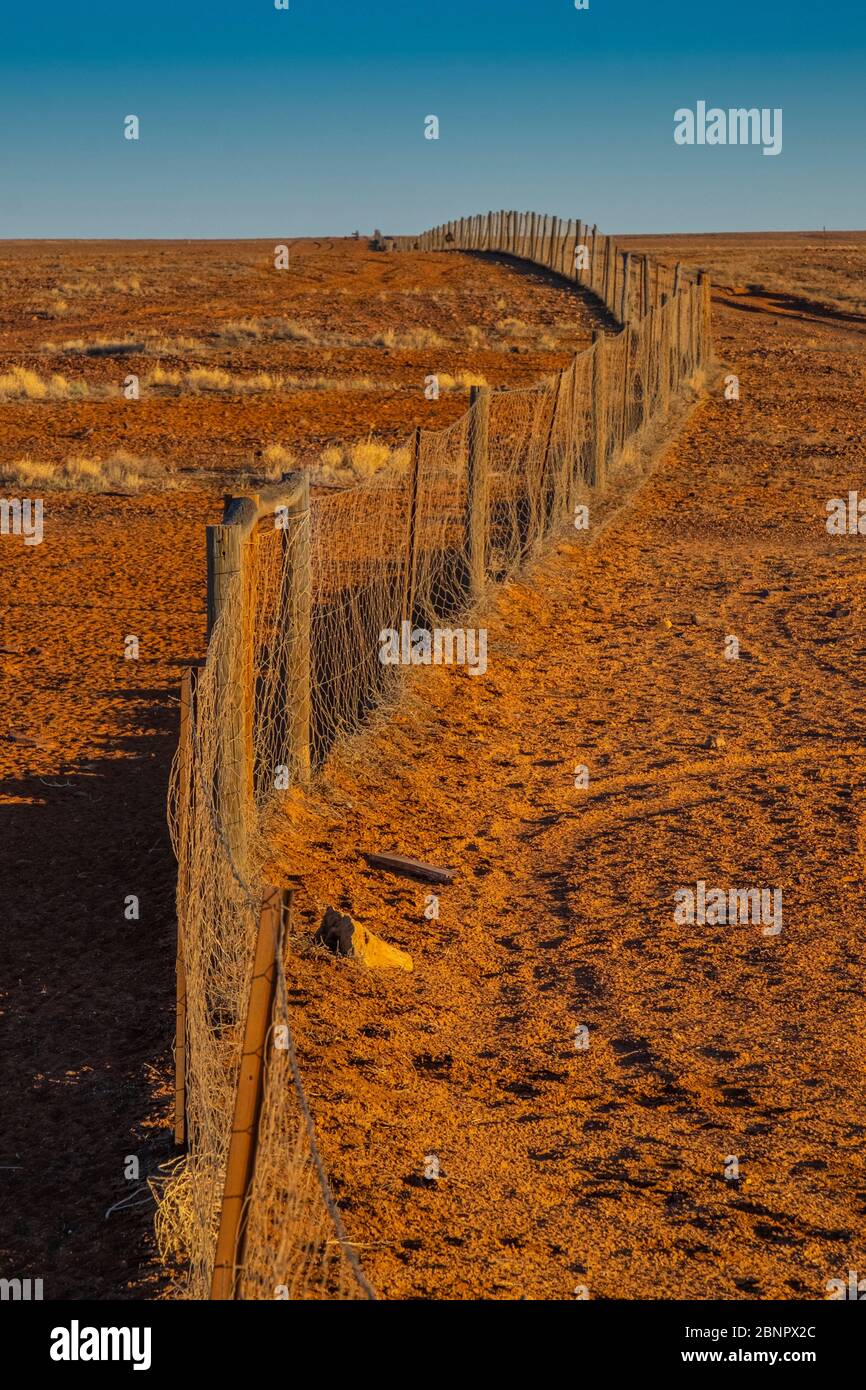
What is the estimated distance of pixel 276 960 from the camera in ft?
9.43

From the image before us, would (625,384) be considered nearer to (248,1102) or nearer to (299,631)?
(299,631)

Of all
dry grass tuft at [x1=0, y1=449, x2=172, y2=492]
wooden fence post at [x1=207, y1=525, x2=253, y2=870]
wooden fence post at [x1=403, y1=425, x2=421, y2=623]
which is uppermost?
dry grass tuft at [x1=0, y1=449, x2=172, y2=492]

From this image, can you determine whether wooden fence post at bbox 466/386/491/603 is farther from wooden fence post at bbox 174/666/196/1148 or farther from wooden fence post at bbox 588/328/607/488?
wooden fence post at bbox 174/666/196/1148

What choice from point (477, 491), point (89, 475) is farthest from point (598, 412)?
point (89, 475)

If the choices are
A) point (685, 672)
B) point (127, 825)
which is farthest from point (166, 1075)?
point (685, 672)

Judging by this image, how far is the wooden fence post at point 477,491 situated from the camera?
10.5 meters

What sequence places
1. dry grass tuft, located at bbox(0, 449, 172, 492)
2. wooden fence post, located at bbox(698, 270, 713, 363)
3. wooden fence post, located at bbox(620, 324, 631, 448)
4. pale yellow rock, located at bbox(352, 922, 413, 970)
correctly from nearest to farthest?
pale yellow rock, located at bbox(352, 922, 413, 970), dry grass tuft, located at bbox(0, 449, 172, 492), wooden fence post, located at bbox(620, 324, 631, 448), wooden fence post, located at bbox(698, 270, 713, 363)

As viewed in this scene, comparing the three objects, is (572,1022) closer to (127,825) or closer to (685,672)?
(127,825)

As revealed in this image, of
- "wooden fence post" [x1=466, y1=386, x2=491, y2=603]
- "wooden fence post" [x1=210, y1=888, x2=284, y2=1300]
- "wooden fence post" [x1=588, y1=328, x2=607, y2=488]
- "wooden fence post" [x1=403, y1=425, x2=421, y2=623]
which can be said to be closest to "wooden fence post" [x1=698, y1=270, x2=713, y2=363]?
"wooden fence post" [x1=588, y1=328, x2=607, y2=488]

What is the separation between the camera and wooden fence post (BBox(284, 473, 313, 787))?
6910 mm

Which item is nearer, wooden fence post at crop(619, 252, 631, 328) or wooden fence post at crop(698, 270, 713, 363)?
wooden fence post at crop(698, 270, 713, 363)

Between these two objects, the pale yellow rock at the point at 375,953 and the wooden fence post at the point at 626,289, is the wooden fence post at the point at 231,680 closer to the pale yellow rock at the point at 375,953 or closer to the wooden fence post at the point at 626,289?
the pale yellow rock at the point at 375,953

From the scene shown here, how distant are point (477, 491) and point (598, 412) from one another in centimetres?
503

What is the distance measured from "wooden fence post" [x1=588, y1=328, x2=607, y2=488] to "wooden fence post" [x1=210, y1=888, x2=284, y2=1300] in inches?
502
